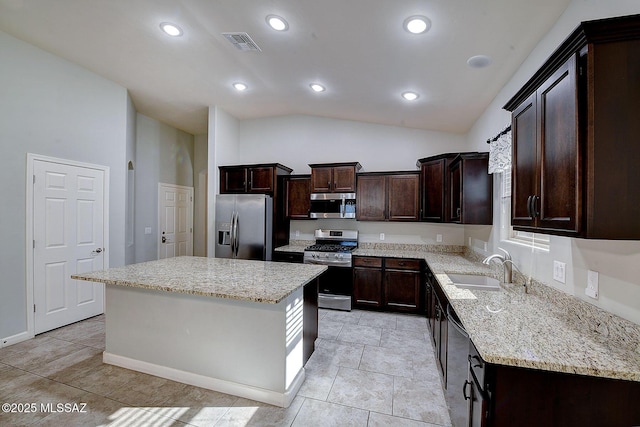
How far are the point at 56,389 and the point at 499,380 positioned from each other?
10.4 feet

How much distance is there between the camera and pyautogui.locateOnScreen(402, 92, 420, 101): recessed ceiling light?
3.29 meters

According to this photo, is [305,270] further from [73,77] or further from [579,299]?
[73,77]

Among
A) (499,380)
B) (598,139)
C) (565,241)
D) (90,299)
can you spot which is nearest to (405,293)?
(565,241)

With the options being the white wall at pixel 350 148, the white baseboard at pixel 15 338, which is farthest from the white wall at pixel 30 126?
the white wall at pixel 350 148

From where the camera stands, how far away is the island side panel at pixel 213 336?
214 cm

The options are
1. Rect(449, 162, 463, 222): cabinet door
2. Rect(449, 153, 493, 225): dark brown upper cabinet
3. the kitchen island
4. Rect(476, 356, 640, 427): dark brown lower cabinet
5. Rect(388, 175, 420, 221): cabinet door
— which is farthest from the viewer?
Rect(388, 175, 420, 221): cabinet door

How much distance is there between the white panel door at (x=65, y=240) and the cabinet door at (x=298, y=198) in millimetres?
2655

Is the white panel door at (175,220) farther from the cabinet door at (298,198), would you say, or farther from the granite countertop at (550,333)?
the granite countertop at (550,333)

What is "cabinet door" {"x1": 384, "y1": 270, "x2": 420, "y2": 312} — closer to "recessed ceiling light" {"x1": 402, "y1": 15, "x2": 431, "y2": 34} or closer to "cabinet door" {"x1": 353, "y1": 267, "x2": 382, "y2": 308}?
"cabinet door" {"x1": 353, "y1": 267, "x2": 382, "y2": 308}

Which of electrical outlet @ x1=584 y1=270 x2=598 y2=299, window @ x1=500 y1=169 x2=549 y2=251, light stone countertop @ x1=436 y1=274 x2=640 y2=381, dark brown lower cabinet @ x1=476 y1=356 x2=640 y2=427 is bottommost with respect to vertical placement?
dark brown lower cabinet @ x1=476 y1=356 x2=640 y2=427

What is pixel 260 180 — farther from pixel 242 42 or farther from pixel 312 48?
pixel 312 48

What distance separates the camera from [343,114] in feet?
15.0

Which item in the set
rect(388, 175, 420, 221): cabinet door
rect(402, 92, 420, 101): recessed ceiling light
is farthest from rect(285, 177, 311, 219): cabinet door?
rect(402, 92, 420, 101): recessed ceiling light

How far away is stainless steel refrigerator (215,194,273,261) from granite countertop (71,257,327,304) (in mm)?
1357
